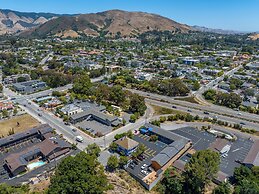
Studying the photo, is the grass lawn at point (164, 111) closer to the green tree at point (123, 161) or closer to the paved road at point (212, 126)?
the paved road at point (212, 126)

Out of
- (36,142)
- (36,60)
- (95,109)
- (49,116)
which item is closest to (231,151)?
(95,109)

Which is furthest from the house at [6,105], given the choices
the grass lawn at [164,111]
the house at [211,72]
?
the house at [211,72]

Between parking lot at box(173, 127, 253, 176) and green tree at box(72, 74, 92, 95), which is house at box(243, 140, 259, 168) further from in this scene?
green tree at box(72, 74, 92, 95)

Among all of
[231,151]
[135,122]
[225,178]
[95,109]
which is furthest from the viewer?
[95,109]

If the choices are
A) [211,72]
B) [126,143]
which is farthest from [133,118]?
[211,72]

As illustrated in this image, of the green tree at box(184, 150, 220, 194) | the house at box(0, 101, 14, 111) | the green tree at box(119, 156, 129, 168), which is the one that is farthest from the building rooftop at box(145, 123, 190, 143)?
the house at box(0, 101, 14, 111)

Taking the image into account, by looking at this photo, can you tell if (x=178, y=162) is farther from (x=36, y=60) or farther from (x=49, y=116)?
(x=36, y=60)
